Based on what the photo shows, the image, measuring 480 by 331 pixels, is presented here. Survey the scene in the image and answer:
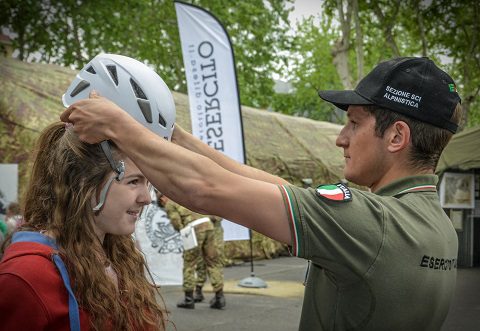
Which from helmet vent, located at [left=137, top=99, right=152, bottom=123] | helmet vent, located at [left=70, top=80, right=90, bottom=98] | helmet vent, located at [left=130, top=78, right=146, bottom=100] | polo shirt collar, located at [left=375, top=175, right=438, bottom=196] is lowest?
polo shirt collar, located at [left=375, top=175, right=438, bottom=196]

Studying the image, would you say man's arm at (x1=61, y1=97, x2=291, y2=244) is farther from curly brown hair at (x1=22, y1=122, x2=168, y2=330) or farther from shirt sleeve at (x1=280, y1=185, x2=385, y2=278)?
curly brown hair at (x1=22, y1=122, x2=168, y2=330)

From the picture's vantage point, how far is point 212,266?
31.0ft

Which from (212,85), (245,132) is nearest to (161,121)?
(212,85)

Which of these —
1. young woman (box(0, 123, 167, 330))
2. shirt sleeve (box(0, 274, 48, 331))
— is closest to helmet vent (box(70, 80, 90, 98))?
young woman (box(0, 123, 167, 330))

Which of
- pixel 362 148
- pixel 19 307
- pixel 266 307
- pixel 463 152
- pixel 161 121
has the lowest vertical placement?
pixel 266 307

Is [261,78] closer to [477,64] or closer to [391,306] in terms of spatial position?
[477,64]

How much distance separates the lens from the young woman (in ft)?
6.91

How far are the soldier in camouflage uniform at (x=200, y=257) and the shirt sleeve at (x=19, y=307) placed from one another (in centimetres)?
729

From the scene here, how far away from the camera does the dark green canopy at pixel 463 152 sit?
12.3 m

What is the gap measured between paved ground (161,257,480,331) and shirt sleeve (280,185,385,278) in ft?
20.3

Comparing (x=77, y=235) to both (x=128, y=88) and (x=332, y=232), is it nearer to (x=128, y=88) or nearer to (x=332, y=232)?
(x=128, y=88)

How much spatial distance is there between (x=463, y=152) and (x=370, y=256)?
11188 millimetres

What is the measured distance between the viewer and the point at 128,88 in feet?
7.75

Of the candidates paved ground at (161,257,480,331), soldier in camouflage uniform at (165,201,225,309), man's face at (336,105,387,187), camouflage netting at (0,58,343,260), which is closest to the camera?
man's face at (336,105,387,187)
